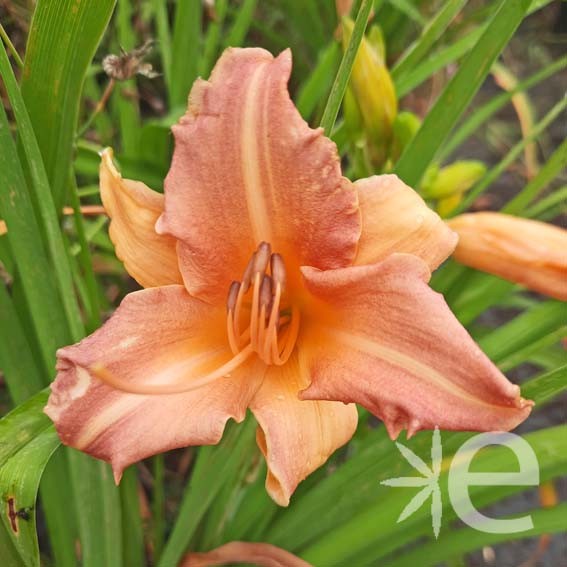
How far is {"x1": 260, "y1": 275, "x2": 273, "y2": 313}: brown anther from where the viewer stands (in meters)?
0.51

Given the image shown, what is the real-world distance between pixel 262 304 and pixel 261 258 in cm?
4

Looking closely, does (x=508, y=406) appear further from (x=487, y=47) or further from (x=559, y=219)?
(x=559, y=219)

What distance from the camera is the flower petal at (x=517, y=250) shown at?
598mm

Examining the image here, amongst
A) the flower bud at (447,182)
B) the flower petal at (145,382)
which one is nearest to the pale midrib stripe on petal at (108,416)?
the flower petal at (145,382)

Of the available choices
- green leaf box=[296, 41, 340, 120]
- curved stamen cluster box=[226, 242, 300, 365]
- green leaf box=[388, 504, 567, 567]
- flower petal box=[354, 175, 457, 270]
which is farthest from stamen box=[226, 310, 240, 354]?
green leaf box=[296, 41, 340, 120]

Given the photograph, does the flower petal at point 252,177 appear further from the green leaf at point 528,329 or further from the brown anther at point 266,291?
the green leaf at point 528,329

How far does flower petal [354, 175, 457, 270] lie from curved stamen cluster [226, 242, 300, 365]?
0.25 feet

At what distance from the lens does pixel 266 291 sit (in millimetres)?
512

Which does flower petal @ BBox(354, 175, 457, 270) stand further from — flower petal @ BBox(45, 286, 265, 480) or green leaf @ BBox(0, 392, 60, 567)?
green leaf @ BBox(0, 392, 60, 567)

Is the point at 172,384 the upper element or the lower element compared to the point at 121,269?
upper

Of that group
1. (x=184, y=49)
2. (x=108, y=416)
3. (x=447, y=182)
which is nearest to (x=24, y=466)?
(x=108, y=416)

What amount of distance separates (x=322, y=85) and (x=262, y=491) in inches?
23.3

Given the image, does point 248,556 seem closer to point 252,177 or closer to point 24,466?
point 24,466

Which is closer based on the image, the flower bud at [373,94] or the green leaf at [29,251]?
the green leaf at [29,251]
